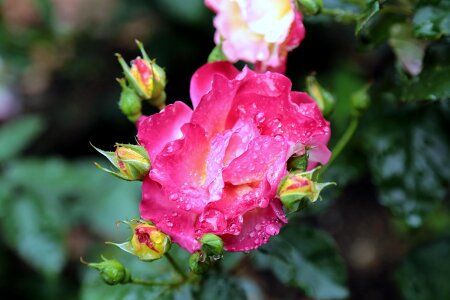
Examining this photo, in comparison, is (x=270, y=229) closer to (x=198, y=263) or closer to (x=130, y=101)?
(x=198, y=263)

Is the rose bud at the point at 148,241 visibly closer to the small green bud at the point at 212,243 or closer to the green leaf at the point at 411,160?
the small green bud at the point at 212,243

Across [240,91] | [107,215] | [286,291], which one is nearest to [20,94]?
[107,215]

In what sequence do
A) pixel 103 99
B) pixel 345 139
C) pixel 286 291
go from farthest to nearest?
1. pixel 103 99
2. pixel 286 291
3. pixel 345 139

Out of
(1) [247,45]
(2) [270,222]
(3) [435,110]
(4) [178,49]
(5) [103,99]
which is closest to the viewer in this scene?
(2) [270,222]

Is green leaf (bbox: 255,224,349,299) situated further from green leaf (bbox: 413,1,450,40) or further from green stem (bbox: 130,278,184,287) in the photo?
green leaf (bbox: 413,1,450,40)

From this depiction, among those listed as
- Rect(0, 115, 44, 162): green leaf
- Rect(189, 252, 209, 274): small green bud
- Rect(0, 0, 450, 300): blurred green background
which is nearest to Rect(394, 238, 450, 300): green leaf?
Rect(0, 0, 450, 300): blurred green background

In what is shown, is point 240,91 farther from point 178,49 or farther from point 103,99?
point 103,99

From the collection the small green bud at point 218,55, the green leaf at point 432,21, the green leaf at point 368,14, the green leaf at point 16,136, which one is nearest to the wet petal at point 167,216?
the small green bud at point 218,55
